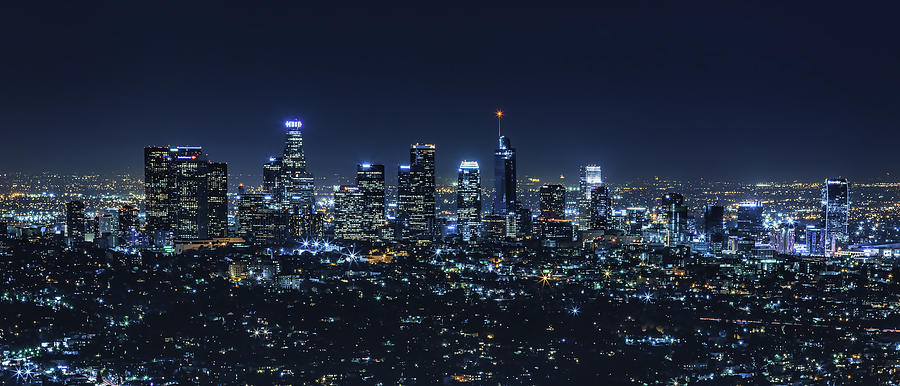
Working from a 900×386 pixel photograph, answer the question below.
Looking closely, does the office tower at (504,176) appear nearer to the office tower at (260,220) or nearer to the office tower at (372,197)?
the office tower at (372,197)

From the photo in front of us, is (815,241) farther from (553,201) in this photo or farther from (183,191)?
(183,191)

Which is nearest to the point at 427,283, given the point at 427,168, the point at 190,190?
the point at 190,190

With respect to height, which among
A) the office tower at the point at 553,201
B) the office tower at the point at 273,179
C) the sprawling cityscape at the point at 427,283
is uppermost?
the office tower at the point at 273,179

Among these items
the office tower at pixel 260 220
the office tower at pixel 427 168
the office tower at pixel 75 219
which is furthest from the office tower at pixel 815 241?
the office tower at pixel 75 219

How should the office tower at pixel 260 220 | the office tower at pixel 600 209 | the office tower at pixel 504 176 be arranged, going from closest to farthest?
the office tower at pixel 260 220, the office tower at pixel 600 209, the office tower at pixel 504 176

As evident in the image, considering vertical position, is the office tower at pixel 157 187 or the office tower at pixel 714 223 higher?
the office tower at pixel 157 187

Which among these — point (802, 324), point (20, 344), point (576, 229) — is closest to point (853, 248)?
point (576, 229)
